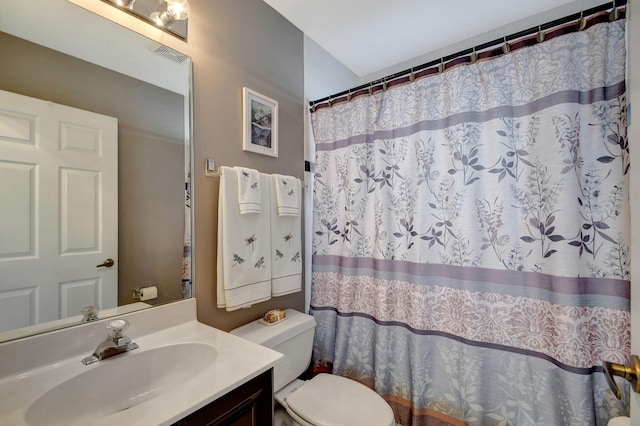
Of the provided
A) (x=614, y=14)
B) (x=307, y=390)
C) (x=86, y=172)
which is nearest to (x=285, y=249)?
(x=307, y=390)

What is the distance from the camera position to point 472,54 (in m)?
1.30

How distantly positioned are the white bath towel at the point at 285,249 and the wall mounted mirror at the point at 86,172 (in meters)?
0.45

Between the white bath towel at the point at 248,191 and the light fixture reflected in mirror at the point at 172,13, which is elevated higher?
the light fixture reflected in mirror at the point at 172,13

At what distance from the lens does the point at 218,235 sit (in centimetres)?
129

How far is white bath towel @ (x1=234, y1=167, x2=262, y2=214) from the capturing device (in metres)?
1.32

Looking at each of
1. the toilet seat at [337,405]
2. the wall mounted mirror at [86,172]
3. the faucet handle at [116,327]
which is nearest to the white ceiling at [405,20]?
the wall mounted mirror at [86,172]

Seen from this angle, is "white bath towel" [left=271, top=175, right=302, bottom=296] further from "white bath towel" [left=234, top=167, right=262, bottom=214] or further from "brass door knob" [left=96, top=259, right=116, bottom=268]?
"brass door knob" [left=96, top=259, right=116, bottom=268]

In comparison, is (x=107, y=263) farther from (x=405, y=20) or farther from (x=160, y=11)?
(x=405, y=20)

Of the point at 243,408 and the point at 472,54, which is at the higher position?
the point at 472,54

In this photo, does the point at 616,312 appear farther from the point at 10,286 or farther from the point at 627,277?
the point at 10,286

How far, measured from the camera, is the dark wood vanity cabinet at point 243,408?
0.73 m

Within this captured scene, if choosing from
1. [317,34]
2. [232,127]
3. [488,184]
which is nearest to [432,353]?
[488,184]

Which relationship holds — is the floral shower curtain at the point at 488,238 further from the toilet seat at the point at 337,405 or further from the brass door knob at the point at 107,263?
the brass door knob at the point at 107,263

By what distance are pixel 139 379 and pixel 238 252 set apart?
1.90ft
